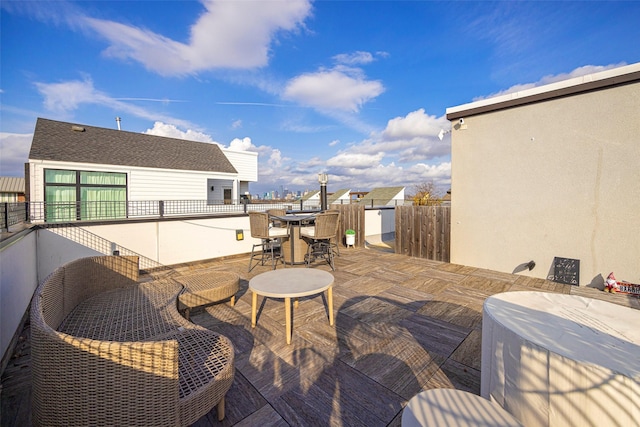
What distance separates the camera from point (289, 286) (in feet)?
7.84

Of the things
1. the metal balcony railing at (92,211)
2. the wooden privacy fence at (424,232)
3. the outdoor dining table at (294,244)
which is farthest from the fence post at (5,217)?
the wooden privacy fence at (424,232)

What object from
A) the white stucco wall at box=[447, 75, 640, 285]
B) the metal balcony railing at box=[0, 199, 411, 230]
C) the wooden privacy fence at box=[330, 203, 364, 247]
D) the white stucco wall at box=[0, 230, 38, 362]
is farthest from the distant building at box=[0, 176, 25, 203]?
the white stucco wall at box=[447, 75, 640, 285]

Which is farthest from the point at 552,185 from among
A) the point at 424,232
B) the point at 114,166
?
the point at 114,166

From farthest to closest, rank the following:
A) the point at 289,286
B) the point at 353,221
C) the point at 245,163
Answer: the point at 245,163
the point at 353,221
the point at 289,286

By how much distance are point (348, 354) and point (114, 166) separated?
10383 mm

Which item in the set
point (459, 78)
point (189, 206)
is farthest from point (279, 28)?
point (459, 78)

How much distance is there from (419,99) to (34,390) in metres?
13.4

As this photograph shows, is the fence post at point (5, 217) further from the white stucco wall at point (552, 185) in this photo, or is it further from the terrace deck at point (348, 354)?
the white stucco wall at point (552, 185)

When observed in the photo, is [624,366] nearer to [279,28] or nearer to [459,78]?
[279,28]

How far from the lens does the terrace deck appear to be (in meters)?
1.55

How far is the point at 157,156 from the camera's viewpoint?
10305mm

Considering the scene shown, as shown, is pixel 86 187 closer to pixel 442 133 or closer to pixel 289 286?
pixel 289 286

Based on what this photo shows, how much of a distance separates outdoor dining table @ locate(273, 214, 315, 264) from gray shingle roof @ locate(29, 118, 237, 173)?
7.68m

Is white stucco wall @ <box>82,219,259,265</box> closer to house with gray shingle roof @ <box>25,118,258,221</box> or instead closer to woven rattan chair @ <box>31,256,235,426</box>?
house with gray shingle roof @ <box>25,118,258,221</box>
